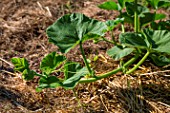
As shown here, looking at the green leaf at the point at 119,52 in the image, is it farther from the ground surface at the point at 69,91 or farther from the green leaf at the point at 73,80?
the green leaf at the point at 73,80

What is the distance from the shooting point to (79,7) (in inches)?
116

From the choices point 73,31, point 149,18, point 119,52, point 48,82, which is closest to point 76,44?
point 73,31

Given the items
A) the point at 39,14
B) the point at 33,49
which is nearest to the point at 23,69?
the point at 33,49

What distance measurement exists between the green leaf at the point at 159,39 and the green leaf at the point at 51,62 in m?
0.50

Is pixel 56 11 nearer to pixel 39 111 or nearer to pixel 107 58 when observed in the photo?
pixel 107 58

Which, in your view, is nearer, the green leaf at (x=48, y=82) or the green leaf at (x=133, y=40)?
the green leaf at (x=48, y=82)

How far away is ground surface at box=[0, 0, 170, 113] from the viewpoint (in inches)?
80.6

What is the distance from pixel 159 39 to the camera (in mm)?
2080

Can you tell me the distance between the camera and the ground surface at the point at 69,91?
2.05m

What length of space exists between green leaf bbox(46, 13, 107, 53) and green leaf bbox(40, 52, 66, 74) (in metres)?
0.08

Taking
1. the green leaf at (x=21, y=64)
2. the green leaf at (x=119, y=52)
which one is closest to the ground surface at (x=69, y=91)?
the green leaf at (x=119, y=52)

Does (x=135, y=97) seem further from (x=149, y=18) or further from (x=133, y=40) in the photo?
(x=149, y=18)

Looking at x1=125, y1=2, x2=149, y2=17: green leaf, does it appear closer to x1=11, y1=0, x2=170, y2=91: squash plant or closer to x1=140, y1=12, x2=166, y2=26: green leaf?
x1=140, y1=12, x2=166, y2=26: green leaf

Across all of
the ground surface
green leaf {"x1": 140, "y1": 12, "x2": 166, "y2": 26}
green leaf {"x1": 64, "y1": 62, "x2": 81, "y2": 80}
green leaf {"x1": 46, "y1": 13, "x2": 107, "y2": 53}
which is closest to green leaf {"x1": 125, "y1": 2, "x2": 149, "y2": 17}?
green leaf {"x1": 140, "y1": 12, "x2": 166, "y2": 26}
